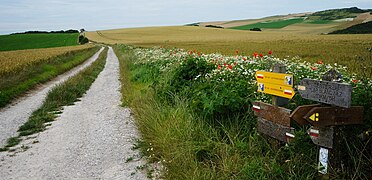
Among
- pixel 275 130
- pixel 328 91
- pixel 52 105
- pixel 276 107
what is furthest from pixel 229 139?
pixel 52 105

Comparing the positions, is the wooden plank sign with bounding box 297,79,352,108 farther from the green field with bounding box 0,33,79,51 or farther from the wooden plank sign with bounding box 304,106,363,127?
the green field with bounding box 0,33,79,51

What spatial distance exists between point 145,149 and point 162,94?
2463 mm

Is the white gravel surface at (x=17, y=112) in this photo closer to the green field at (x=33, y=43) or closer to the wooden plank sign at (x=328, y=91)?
the wooden plank sign at (x=328, y=91)

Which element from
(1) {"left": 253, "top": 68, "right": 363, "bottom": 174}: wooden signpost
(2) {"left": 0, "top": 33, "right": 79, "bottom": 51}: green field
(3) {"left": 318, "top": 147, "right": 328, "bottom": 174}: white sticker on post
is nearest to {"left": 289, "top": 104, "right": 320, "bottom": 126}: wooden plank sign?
(1) {"left": 253, "top": 68, "right": 363, "bottom": 174}: wooden signpost

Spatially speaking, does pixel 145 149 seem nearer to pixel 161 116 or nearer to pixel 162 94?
pixel 161 116

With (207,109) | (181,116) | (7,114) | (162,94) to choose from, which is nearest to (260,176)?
(207,109)

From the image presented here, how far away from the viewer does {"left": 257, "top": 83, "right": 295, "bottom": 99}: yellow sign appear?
4.01 metres

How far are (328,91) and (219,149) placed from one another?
2.01 m

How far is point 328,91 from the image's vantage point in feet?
11.1

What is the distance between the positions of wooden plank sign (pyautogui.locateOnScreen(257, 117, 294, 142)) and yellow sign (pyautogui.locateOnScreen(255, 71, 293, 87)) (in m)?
0.56

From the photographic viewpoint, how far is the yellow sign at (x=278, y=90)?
401 centimetres

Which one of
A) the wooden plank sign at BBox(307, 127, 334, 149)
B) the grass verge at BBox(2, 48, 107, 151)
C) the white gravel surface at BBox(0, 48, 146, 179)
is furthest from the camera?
the grass verge at BBox(2, 48, 107, 151)

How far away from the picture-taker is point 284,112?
13.8 feet

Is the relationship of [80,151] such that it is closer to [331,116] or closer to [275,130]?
[275,130]
